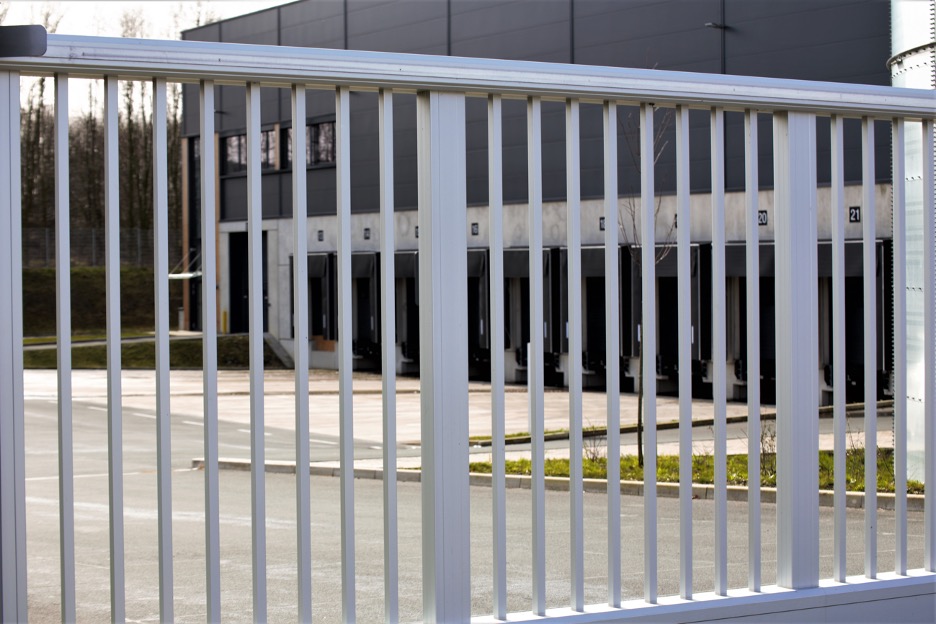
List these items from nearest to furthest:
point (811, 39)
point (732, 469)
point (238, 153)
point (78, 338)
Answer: point (732, 469) → point (811, 39) → point (238, 153) → point (78, 338)

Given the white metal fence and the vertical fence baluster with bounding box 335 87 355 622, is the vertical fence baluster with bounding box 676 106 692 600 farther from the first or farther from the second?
the vertical fence baluster with bounding box 335 87 355 622

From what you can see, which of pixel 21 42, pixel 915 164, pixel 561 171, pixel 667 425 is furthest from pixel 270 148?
pixel 21 42

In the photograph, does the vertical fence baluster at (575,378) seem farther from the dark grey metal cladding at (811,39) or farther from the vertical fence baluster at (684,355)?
the dark grey metal cladding at (811,39)

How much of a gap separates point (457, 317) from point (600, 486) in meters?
8.93

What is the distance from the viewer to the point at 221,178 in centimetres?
4081

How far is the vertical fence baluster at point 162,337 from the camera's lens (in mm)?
3188

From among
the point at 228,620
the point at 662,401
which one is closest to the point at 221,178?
A: the point at 662,401

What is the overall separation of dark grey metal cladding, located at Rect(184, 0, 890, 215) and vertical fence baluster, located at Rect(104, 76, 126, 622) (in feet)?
52.4

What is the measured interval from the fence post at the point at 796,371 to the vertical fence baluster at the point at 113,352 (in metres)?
2.13

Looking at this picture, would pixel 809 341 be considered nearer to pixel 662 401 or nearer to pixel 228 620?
pixel 228 620

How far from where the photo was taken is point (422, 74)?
3.38 metres

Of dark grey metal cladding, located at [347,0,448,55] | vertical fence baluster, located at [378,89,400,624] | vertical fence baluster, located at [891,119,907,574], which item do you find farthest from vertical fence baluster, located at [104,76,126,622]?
dark grey metal cladding, located at [347,0,448,55]

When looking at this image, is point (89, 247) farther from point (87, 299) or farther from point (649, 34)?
point (649, 34)

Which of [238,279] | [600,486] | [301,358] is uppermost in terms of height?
[238,279]
